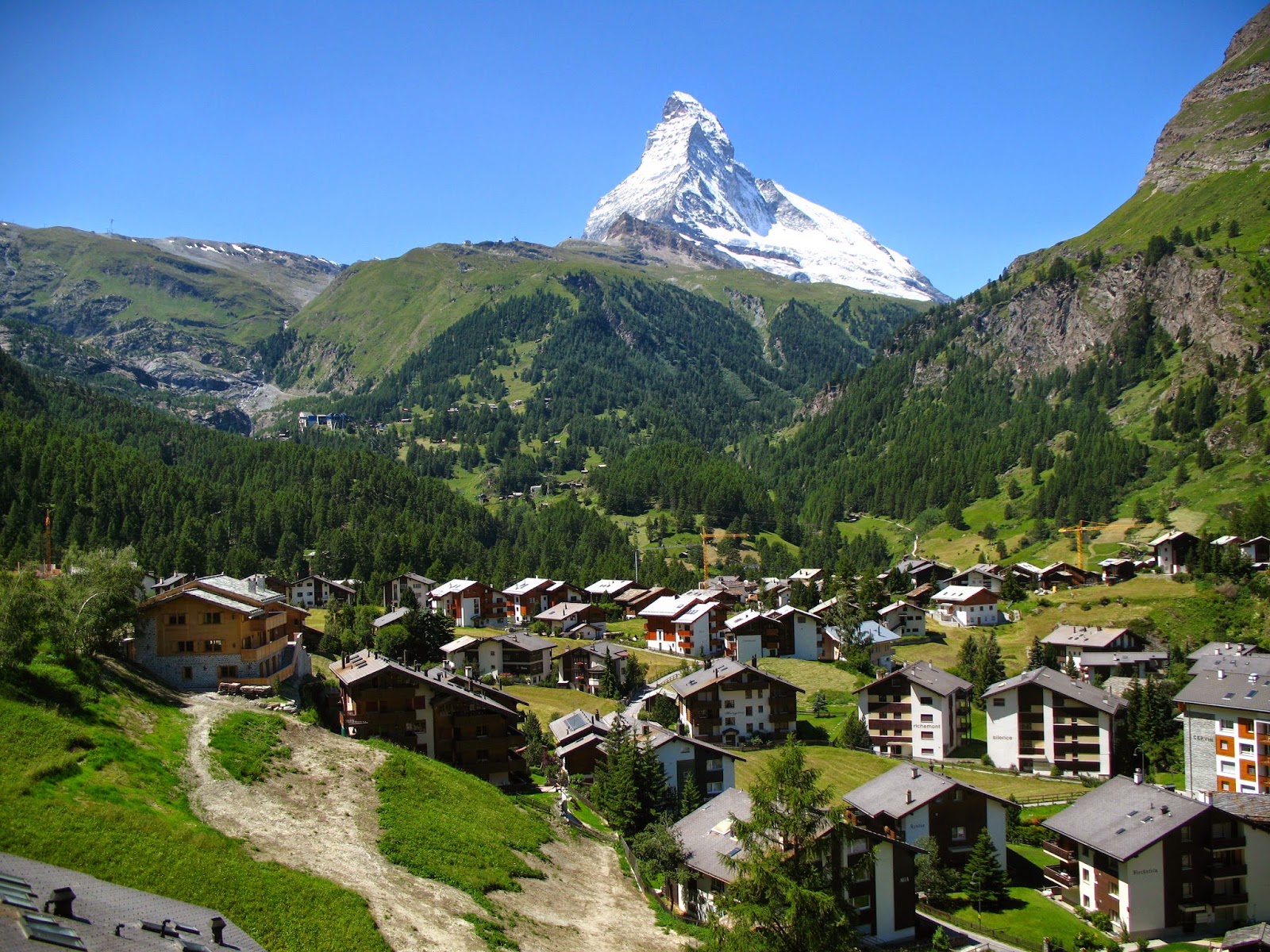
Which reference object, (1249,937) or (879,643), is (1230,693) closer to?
(1249,937)

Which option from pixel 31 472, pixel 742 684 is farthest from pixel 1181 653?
pixel 31 472

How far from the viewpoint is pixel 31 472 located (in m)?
152

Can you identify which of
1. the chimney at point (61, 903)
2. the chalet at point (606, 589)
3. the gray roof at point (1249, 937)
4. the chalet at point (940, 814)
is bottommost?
the gray roof at point (1249, 937)

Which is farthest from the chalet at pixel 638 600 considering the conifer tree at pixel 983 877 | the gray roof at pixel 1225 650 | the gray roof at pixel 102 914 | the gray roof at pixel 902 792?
the gray roof at pixel 102 914

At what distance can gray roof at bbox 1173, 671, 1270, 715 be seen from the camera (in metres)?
67.3

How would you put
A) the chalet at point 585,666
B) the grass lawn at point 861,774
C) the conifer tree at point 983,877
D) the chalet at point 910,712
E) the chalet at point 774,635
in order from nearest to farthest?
the conifer tree at point 983,877
the grass lawn at point 861,774
the chalet at point 910,712
the chalet at point 585,666
the chalet at point 774,635

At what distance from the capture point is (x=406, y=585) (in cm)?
13675

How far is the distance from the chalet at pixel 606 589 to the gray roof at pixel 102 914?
121 meters

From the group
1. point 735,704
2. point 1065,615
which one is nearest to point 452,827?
point 735,704

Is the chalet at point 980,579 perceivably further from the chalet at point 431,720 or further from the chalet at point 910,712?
the chalet at point 431,720

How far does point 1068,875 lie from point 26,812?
167ft

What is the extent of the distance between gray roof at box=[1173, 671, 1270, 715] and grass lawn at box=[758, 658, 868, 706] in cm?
2959

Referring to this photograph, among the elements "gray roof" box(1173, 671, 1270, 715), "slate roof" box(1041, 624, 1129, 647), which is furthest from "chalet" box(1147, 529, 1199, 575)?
"gray roof" box(1173, 671, 1270, 715)

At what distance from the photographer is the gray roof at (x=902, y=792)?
5450cm
